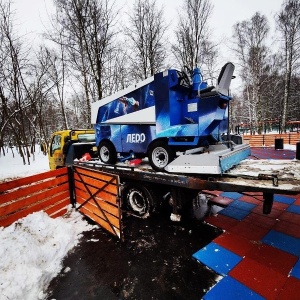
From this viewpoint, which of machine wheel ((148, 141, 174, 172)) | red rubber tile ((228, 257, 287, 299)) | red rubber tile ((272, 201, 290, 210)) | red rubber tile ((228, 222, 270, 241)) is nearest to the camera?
red rubber tile ((228, 257, 287, 299))

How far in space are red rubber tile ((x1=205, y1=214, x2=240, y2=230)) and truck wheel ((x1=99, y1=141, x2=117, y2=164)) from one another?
11.4 ft

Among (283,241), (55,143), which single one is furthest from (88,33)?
(283,241)

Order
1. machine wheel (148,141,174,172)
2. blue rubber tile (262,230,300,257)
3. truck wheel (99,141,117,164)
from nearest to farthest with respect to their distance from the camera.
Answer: blue rubber tile (262,230,300,257) → machine wheel (148,141,174,172) → truck wheel (99,141,117,164)

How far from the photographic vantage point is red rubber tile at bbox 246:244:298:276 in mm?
3176

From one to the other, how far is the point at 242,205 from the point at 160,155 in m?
2.83

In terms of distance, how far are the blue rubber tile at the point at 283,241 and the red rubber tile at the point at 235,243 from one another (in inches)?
14.8

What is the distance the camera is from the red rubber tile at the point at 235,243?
3691 millimetres

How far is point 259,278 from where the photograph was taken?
2.97m

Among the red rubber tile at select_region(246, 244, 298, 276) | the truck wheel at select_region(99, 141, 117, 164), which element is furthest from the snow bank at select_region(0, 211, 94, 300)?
the red rubber tile at select_region(246, 244, 298, 276)

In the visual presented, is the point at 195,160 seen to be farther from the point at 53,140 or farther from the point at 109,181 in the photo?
the point at 53,140

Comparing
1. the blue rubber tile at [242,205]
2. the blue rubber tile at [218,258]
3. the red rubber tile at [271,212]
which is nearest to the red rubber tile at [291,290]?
the blue rubber tile at [218,258]

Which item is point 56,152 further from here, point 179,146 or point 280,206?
point 280,206

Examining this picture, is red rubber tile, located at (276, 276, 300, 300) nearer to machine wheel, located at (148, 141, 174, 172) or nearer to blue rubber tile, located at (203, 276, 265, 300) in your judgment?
blue rubber tile, located at (203, 276, 265, 300)

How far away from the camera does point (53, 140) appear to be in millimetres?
9547
